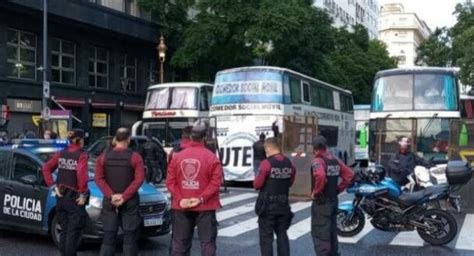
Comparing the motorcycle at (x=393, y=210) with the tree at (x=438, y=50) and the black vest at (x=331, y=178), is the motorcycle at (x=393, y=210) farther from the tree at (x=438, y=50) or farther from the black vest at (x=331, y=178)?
the tree at (x=438, y=50)

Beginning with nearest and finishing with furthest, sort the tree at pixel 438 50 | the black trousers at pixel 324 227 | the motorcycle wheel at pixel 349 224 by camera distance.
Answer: the black trousers at pixel 324 227
the motorcycle wheel at pixel 349 224
the tree at pixel 438 50

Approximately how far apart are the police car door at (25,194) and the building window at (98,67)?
76.3 feet

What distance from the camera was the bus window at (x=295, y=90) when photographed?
2314cm

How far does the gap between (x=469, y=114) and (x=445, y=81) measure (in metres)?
7.66

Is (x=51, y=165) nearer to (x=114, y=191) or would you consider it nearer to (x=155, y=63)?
(x=114, y=191)

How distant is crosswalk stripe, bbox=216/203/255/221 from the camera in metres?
13.9

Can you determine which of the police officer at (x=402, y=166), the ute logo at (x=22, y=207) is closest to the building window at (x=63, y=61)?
the ute logo at (x=22, y=207)

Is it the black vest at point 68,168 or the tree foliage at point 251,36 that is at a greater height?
the tree foliage at point 251,36

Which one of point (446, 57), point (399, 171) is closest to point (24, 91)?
point (399, 171)

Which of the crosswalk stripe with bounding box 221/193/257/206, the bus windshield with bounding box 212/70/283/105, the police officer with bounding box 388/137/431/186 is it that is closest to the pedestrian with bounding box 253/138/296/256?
the police officer with bounding box 388/137/431/186

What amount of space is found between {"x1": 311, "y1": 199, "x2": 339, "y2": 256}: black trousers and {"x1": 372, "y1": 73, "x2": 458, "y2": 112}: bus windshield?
13.2m

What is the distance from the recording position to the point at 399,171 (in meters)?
12.7

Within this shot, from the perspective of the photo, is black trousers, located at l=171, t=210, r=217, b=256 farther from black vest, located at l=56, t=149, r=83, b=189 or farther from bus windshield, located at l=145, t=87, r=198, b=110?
bus windshield, located at l=145, t=87, r=198, b=110

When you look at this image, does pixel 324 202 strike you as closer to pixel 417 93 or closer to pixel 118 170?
pixel 118 170
